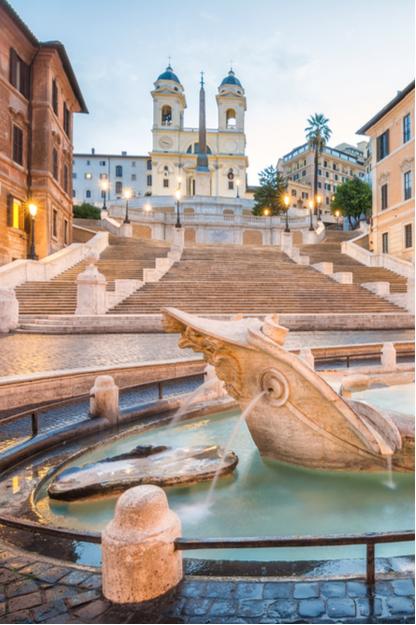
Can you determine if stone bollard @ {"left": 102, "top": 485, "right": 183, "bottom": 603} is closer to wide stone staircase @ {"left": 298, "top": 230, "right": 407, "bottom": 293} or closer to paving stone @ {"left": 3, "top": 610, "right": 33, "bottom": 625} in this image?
paving stone @ {"left": 3, "top": 610, "right": 33, "bottom": 625}

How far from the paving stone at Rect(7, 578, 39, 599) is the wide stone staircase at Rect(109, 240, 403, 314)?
1891 cm

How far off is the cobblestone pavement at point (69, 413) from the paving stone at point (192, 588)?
352 centimetres

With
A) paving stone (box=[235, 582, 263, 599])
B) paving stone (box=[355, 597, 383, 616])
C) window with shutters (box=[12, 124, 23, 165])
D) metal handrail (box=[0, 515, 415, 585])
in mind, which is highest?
window with shutters (box=[12, 124, 23, 165])

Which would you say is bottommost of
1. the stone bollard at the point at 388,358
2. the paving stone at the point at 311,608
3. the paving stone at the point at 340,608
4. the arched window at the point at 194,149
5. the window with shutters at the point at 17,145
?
the paving stone at the point at 311,608

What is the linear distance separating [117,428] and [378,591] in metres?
4.45

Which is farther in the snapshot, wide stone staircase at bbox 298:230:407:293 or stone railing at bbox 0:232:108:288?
wide stone staircase at bbox 298:230:407:293

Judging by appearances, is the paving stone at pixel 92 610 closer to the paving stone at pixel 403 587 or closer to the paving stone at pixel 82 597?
the paving stone at pixel 82 597

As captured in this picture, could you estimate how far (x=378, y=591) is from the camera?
2.68 meters

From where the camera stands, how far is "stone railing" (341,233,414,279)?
100ft

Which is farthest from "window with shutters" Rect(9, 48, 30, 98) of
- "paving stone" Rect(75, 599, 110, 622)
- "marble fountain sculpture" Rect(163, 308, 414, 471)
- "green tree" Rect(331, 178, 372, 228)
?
"green tree" Rect(331, 178, 372, 228)

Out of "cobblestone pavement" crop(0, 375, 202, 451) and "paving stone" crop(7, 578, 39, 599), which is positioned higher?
"cobblestone pavement" crop(0, 375, 202, 451)

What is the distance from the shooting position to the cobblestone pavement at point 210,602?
2473mm

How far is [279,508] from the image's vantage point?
14.5ft

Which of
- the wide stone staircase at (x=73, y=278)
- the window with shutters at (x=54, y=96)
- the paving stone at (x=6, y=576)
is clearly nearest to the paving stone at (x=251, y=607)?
the paving stone at (x=6, y=576)
